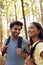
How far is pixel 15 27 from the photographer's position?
257cm

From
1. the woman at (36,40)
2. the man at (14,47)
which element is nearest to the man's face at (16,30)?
the man at (14,47)

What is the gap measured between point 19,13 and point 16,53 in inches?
229

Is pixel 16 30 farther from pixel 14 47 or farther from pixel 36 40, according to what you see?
pixel 36 40

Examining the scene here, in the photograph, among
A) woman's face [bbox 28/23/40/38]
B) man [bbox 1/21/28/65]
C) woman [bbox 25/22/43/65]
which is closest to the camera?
woman [bbox 25/22/43/65]

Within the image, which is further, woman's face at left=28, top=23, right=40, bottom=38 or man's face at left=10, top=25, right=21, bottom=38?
man's face at left=10, top=25, right=21, bottom=38

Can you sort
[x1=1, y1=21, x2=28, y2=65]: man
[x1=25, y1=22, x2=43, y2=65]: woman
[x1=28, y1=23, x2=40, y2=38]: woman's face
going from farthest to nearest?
1. [x1=1, y1=21, x2=28, y2=65]: man
2. [x1=28, y1=23, x2=40, y2=38]: woman's face
3. [x1=25, y1=22, x2=43, y2=65]: woman

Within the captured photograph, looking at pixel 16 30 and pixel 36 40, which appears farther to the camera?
pixel 16 30

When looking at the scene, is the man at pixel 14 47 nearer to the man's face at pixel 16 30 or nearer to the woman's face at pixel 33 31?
the man's face at pixel 16 30

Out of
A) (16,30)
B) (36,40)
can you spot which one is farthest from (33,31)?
(16,30)

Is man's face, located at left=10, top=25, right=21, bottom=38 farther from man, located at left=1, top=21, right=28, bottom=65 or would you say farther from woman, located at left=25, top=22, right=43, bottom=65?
woman, located at left=25, top=22, right=43, bottom=65

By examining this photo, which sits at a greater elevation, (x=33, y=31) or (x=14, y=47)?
(x=33, y=31)

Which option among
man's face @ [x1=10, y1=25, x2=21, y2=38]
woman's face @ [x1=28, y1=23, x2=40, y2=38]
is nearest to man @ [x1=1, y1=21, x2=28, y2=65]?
man's face @ [x1=10, y1=25, x2=21, y2=38]

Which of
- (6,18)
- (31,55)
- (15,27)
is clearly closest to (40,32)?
(31,55)

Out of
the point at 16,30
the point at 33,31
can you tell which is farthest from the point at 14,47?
the point at 33,31
